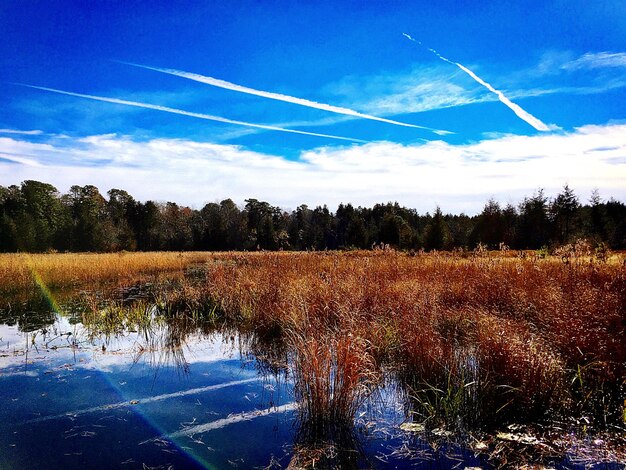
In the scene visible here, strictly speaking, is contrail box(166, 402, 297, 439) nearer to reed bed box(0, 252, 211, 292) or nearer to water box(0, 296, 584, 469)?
water box(0, 296, 584, 469)

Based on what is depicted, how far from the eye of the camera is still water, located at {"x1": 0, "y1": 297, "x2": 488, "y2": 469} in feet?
11.3

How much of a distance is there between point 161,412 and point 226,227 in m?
50.7

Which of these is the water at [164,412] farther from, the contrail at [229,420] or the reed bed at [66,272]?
the reed bed at [66,272]

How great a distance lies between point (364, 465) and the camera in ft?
10.9

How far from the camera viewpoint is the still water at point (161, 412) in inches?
→ 135

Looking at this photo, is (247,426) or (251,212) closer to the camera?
(247,426)

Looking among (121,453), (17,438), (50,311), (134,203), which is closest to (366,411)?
(121,453)

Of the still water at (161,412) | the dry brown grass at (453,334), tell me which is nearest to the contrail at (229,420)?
the still water at (161,412)

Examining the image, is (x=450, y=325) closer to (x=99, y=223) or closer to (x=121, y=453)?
(x=121, y=453)

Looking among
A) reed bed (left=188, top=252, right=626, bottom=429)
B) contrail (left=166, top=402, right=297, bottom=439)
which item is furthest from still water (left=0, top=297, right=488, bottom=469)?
reed bed (left=188, top=252, right=626, bottom=429)

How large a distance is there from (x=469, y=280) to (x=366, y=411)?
18.6ft

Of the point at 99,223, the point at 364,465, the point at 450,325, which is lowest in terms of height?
the point at 364,465

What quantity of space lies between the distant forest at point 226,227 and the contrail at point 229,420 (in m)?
30.2

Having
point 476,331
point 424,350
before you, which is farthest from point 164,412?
point 476,331
